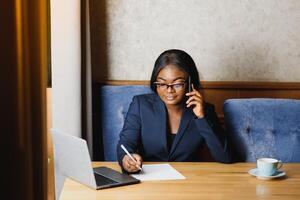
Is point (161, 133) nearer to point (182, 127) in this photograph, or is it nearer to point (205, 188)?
point (182, 127)

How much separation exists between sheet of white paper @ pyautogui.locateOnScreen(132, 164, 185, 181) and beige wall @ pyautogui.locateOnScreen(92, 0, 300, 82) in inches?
42.2

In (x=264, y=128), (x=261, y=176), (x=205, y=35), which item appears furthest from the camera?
(x=205, y=35)

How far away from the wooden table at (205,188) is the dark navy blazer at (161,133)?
0.39m

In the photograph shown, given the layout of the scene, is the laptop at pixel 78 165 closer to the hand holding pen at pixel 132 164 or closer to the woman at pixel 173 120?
the hand holding pen at pixel 132 164

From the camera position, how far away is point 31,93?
20 centimetres

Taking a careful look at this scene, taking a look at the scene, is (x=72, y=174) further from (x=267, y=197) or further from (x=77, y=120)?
(x=77, y=120)

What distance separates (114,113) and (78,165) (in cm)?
111

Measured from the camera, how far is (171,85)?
75.4 inches

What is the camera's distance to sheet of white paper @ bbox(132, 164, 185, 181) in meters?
1.44

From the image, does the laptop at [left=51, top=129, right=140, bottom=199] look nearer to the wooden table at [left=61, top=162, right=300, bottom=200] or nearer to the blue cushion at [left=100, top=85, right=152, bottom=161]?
the wooden table at [left=61, top=162, right=300, bottom=200]

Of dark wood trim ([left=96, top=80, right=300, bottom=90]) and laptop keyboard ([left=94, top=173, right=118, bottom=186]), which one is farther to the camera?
dark wood trim ([left=96, top=80, right=300, bottom=90])

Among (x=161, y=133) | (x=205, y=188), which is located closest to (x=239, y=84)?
(x=161, y=133)

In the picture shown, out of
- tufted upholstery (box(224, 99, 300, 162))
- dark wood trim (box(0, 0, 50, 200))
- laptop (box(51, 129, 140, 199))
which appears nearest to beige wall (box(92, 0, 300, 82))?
tufted upholstery (box(224, 99, 300, 162))

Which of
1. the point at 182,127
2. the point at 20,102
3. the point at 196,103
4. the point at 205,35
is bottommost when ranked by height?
the point at 182,127
